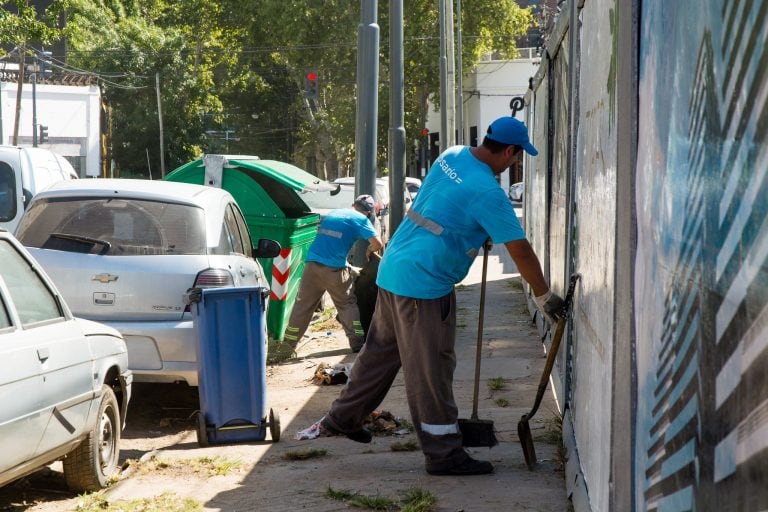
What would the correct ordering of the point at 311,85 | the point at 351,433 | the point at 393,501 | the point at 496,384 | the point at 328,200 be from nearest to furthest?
the point at 393,501, the point at 351,433, the point at 496,384, the point at 311,85, the point at 328,200

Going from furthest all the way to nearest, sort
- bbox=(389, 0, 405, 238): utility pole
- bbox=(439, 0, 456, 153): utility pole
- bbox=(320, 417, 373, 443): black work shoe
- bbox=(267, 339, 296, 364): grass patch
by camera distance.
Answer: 1. bbox=(439, 0, 456, 153): utility pole
2. bbox=(389, 0, 405, 238): utility pole
3. bbox=(267, 339, 296, 364): grass patch
4. bbox=(320, 417, 373, 443): black work shoe

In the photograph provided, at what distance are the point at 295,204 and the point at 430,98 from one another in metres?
42.5

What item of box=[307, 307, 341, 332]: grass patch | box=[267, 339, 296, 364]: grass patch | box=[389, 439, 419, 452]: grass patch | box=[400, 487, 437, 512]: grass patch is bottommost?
box=[307, 307, 341, 332]: grass patch

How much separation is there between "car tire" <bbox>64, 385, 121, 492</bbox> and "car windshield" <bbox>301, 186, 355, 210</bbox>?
1248 cm

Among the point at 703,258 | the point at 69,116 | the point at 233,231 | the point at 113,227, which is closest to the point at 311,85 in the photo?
the point at 233,231

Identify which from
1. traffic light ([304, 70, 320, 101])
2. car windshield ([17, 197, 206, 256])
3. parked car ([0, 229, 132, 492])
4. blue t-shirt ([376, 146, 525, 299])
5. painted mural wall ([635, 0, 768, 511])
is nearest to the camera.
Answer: painted mural wall ([635, 0, 768, 511])

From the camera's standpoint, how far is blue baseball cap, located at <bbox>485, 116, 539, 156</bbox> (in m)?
5.86

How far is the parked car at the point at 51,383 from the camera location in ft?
16.1

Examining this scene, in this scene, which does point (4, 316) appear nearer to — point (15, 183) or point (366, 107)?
point (15, 183)

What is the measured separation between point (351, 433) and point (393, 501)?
119cm

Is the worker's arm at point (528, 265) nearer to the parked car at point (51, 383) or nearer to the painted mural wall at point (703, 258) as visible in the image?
the parked car at point (51, 383)

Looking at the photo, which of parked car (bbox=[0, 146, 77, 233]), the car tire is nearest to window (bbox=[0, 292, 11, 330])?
the car tire

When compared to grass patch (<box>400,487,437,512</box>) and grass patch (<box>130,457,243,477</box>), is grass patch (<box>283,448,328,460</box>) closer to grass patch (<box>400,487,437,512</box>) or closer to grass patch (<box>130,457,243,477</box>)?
grass patch (<box>130,457,243,477</box>)

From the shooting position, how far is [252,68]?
58.2m
